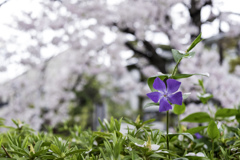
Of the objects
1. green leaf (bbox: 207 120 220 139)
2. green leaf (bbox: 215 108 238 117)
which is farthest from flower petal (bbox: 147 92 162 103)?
green leaf (bbox: 215 108 238 117)

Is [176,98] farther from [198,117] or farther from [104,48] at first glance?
[104,48]

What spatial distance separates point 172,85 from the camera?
0.48 m

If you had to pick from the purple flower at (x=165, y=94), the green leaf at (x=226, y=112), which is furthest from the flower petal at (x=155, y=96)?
the green leaf at (x=226, y=112)

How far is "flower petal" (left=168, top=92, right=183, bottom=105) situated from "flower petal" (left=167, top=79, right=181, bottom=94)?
1 centimetres

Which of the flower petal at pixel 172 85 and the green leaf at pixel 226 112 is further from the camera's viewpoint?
the green leaf at pixel 226 112

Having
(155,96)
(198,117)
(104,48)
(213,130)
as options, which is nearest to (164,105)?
(155,96)

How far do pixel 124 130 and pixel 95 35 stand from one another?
379cm

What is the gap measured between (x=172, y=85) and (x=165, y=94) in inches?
1.0

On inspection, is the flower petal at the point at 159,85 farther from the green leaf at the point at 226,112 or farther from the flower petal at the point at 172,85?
the green leaf at the point at 226,112

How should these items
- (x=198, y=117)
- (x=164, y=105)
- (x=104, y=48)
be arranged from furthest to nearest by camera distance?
(x=104, y=48)
(x=198, y=117)
(x=164, y=105)

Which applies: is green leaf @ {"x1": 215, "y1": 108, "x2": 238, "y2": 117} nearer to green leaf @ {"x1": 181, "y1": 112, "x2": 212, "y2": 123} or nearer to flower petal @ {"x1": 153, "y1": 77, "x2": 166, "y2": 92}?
green leaf @ {"x1": 181, "y1": 112, "x2": 212, "y2": 123}

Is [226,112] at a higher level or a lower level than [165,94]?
lower

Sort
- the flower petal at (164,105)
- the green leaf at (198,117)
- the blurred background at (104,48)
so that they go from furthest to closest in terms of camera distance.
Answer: the blurred background at (104,48) → the green leaf at (198,117) → the flower petal at (164,105)

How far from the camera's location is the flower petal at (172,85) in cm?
47
